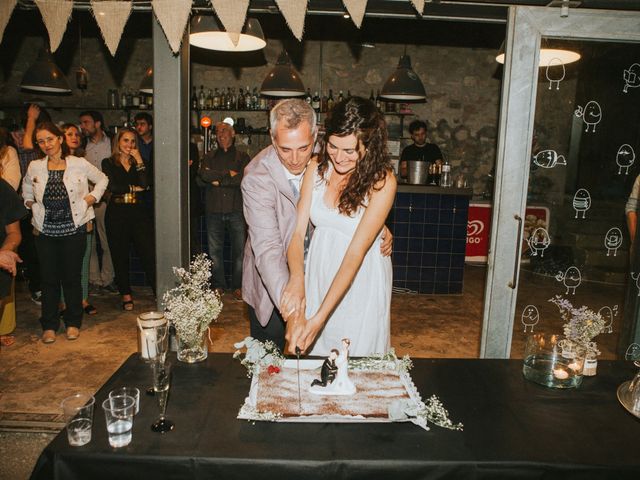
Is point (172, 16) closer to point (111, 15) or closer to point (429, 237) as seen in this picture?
point (111, 15)

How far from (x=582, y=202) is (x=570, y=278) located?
451 mm

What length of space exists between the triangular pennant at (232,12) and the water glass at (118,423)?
1825 millimetres

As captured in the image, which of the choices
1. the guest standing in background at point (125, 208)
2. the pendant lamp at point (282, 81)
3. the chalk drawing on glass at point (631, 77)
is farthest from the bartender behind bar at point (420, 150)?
the chalk drawing on glass at point (631, 77)

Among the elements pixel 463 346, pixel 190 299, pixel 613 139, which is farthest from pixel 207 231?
pixel 613 139

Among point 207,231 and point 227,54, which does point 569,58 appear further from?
point 227,54

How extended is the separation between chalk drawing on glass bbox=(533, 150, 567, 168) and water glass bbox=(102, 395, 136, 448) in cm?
235

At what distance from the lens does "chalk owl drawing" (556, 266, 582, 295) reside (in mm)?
2910

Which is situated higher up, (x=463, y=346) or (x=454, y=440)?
(x=454, y=440)

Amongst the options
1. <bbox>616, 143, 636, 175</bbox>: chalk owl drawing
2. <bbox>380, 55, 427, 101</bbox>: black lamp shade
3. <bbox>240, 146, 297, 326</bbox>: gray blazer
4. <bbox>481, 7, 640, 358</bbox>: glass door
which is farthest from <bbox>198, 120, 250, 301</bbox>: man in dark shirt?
<bbox>616, 143, 636, 175</bbox>: chalk owl drawing

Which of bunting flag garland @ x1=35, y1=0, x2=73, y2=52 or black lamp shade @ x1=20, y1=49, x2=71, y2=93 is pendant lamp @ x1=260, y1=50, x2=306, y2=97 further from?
bunting flag garland @ x1=35, y1=0, x2=73, y2=52

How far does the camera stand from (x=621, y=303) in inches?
122

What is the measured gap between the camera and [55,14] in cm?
257

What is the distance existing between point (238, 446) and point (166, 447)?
196 mm

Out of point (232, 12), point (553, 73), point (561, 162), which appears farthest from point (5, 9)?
point (561, 162)
